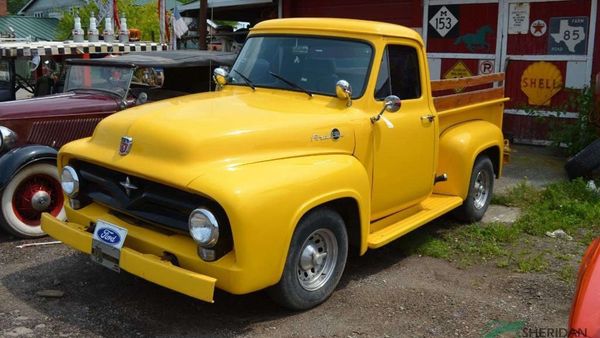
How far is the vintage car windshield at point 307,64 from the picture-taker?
4.65 m

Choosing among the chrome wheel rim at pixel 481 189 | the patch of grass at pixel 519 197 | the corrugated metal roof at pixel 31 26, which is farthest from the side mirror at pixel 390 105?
the corrugated metal roof at pixel 31 26

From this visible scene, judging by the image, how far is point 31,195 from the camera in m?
5.62

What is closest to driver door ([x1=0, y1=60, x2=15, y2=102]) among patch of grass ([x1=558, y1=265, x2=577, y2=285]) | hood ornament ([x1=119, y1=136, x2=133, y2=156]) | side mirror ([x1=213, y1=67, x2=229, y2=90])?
side mirror ([x1=213, y1=67, x2=229, y2=90])

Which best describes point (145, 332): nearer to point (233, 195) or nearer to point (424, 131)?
point (233, 195)

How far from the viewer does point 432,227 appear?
613 centimetres

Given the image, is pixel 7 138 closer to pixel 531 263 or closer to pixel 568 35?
pixel 531 263

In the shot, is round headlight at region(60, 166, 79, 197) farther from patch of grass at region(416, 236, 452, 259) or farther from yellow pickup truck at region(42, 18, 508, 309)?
patch of grass at region(416, 236, 452, 259)

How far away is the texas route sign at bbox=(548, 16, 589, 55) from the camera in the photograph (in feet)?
30.0

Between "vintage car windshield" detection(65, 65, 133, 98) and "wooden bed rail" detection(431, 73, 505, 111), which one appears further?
"vintage car windshield" detection(65, 65, 133, 98)

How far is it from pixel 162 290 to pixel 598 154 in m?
5.58

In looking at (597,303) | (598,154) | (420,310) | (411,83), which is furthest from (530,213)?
(597,303)

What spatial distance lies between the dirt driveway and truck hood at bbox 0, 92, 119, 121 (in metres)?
1.48

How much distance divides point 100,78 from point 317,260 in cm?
386


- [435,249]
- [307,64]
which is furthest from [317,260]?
[435,249]
